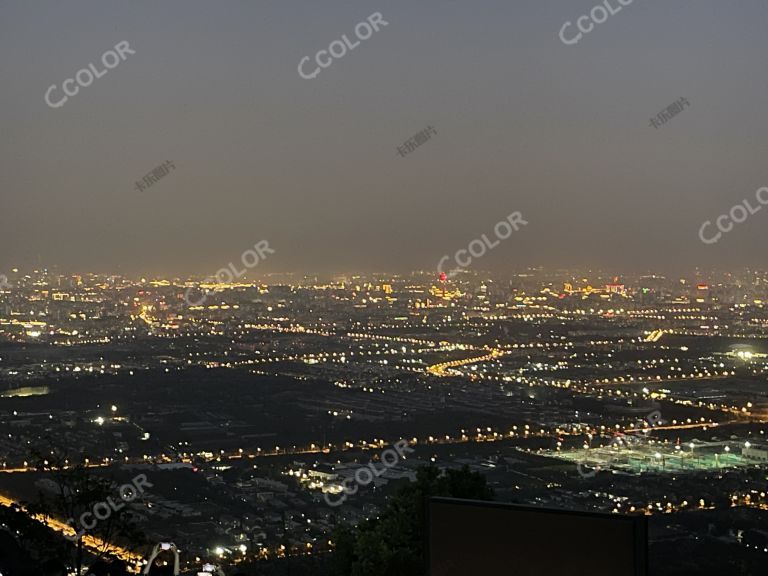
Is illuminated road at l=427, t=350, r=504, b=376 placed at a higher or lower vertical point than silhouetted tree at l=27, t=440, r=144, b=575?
higher

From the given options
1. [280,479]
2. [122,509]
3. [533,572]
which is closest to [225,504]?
[280,479]

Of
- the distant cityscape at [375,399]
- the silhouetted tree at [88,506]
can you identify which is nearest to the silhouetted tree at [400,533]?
the distant cityscape at [375,399]

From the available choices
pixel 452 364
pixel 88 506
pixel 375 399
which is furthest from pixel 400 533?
pixel 452 364

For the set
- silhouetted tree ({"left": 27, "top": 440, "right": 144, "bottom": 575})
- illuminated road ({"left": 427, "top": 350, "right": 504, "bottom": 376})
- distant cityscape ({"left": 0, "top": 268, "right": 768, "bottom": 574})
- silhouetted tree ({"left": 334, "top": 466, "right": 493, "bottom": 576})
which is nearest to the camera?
silhouetted tree ({"left": 27, "top": 440, "right": 144, "bottom": 575})

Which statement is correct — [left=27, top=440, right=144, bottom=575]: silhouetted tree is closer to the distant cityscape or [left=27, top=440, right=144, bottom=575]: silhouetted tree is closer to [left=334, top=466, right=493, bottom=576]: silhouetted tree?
the distant cityscape

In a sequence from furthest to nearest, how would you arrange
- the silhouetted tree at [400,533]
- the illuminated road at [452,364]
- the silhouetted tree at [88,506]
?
the illuminated road at [452,364], the silhouetted tree at [400,533], the silhouetted tree at [88,506]

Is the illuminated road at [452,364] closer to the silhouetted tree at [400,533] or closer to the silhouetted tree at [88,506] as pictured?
the silhouetted tree at [400,533]

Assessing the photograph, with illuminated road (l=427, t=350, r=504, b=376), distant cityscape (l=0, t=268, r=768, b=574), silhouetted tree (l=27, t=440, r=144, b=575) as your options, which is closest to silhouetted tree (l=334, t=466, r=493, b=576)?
distant cityscape (l=0, t=268, r=768, b=574)

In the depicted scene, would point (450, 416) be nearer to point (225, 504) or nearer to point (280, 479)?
point (280, 479)

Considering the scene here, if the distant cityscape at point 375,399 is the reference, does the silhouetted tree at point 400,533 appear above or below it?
below
